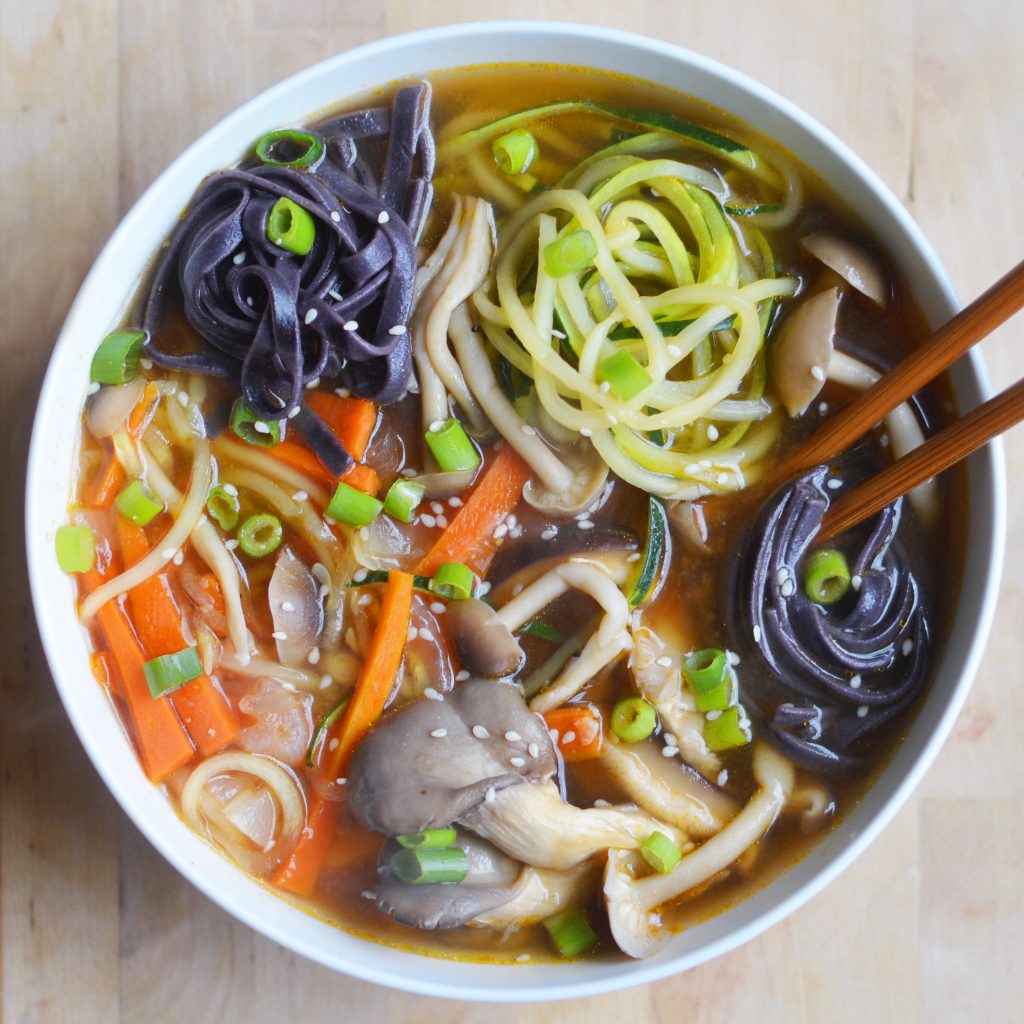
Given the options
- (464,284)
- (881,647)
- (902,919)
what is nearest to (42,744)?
(464,284)

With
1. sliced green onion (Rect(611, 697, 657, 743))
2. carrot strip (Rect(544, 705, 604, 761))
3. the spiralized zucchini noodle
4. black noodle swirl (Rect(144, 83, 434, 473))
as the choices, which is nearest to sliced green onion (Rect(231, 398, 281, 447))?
black noodle swirl (Rect(144, 83, 434, 473))

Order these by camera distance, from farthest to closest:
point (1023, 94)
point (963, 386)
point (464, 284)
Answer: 1. point (1023, 94)
2. point (464, 284)
3. point (963, 386)

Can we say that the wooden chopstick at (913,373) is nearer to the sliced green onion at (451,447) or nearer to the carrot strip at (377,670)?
the sliced green onion at (451,447)

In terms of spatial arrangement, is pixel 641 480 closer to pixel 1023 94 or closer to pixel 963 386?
pixel 963 386

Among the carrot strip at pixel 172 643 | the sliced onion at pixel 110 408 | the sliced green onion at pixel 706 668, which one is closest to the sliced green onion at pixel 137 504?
the carrot strip at pixel 172 643

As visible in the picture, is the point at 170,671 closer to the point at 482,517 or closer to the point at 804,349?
the point at 482,517

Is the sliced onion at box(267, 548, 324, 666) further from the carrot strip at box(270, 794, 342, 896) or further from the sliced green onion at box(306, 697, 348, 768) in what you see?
the carrot strip at box(270, 794, 342, 896)
